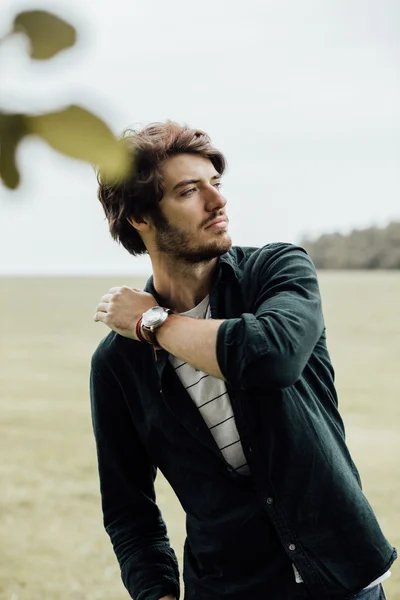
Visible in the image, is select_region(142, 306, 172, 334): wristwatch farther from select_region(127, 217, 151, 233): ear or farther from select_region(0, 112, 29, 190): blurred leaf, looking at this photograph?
select_region(0, 112, 29, 190): blurred leaf

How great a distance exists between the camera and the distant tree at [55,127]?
19 cm

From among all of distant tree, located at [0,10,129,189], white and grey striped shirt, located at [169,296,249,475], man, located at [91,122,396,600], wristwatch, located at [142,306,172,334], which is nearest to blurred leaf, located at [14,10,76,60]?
distant tree, located at [0,10,129,189]

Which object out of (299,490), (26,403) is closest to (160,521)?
(299,490)

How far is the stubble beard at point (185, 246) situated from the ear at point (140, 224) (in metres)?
0.05

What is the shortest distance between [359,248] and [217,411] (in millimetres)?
8855

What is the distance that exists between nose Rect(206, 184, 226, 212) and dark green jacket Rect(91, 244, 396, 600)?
0.10m

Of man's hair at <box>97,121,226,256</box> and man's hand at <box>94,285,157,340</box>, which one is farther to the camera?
man's hair at <box>97,121,226,256</box>

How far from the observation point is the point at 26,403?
1005 cm

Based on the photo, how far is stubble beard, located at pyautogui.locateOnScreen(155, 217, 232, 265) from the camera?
1.51m

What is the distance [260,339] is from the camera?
124cm

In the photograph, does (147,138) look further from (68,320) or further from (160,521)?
(68,320)

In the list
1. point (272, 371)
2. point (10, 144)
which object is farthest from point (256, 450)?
point (10, 144)

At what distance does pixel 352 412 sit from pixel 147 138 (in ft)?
26.6

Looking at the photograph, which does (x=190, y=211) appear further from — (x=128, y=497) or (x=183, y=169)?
(x=128, y=497)
